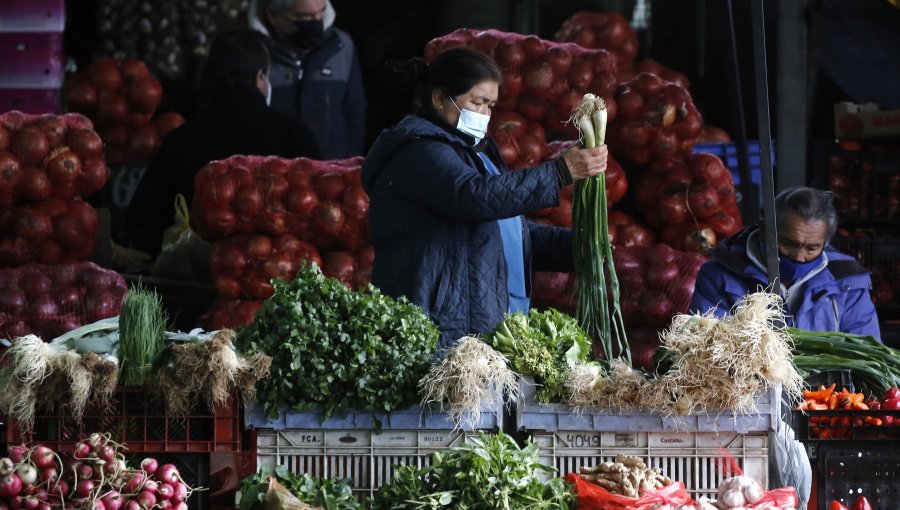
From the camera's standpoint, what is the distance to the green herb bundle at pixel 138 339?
362cm

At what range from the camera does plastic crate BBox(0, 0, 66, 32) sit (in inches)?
293

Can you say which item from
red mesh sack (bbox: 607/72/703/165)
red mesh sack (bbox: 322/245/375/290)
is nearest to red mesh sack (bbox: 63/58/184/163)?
red mesh sack (bbox: 322/245/375/290)

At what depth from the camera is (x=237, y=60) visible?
266 inches

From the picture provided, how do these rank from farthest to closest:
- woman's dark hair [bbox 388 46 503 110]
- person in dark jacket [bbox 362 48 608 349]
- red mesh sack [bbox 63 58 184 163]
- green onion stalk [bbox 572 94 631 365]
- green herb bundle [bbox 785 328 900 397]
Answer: red mesh sack [bbox 63 58 184 163] < woman's dark hair [bbox 388 46 503 110] < person in dark jacket [bbox 362 48 608 349] < green herb bundle [bbox 785 328 900 397] < green onion stalk [bbox 572 94 631 365]

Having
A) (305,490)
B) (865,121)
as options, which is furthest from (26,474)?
(865,121)

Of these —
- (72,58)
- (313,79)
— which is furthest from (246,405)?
(72,58)

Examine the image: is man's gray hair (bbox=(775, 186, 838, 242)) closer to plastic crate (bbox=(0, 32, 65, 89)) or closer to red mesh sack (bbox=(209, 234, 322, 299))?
red mesh sack (bbox=(209, 234, 322, 299))

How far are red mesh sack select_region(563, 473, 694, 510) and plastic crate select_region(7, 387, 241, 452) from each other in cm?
96

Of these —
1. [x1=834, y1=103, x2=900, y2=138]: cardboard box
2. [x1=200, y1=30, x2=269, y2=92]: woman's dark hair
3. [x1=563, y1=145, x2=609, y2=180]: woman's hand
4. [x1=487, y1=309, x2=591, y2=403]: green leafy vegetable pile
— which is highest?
[x1=200, y1=30, x2=269, y2=92]: woman's dark hair

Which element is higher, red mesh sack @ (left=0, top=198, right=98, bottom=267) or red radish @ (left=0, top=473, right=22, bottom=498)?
red mesh sack @ (left=0, top=198, right=98, bottom=267)

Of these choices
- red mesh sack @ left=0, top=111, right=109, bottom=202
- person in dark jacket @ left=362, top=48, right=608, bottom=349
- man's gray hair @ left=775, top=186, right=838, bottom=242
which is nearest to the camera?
person in dark jacket @ left=362, top=48, right=608, bottom=349

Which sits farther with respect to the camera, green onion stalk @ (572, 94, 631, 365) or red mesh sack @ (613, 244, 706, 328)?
red mesh sack @ (613, 244, 706, 328)

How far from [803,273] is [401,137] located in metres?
1.79

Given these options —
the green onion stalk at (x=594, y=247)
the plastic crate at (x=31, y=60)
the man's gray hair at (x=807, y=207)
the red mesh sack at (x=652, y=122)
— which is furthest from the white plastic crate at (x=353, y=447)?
the plastic crate at (x=31, y=60)
